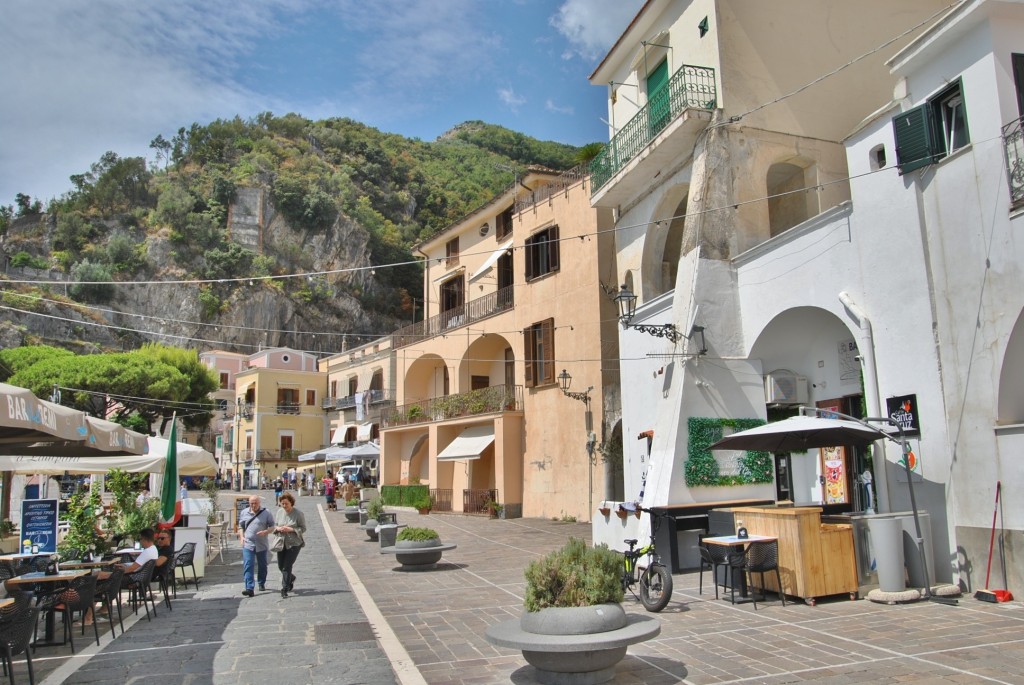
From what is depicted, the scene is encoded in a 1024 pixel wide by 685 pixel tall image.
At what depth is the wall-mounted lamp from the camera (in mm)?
21542

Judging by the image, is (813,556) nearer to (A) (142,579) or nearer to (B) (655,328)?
(B) (655,328)

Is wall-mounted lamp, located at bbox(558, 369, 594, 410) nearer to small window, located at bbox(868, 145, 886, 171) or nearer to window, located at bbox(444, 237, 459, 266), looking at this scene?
window, located at bbox(444, 237, 459, 266)

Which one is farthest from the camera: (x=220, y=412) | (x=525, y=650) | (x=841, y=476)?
(x=220, y=412)

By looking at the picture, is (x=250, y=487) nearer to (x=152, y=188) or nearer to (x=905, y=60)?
(x=152, y=188)

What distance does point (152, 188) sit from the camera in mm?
80312

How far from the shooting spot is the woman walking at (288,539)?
1034cm

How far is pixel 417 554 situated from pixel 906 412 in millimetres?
Result: 7826

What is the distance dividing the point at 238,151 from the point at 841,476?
8750cm

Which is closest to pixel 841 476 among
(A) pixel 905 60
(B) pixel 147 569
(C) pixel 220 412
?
(A) pixel 905 60

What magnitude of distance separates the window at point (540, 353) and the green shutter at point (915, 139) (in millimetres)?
14791

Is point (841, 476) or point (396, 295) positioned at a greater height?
point (396, 295)

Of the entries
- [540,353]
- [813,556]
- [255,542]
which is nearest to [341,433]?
[540,353]

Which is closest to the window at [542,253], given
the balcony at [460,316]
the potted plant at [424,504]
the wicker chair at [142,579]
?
the balcony at [460,316]

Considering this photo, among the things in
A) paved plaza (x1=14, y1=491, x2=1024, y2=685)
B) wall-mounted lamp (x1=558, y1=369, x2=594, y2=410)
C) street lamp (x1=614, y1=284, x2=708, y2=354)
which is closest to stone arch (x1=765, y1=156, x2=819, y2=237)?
street lamp (x1=614, y1=284, x2=708, y2=354)
